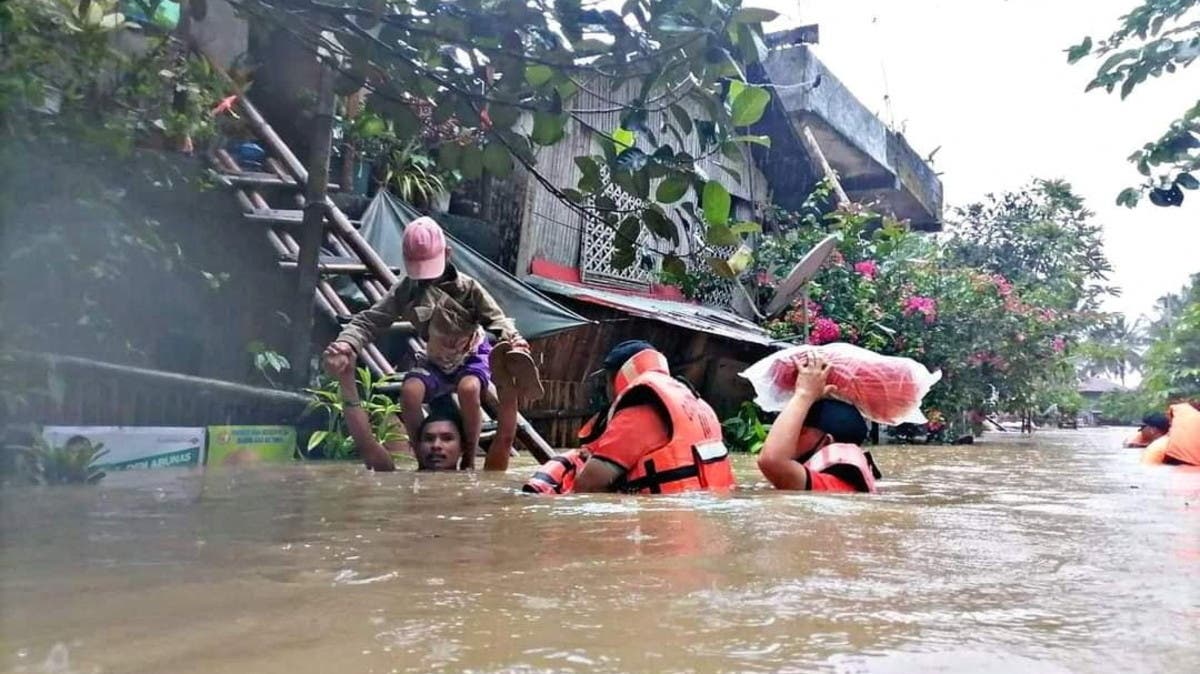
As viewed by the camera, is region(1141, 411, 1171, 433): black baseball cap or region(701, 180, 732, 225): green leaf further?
region(1141, 411, 1171, 433): black baseball cap

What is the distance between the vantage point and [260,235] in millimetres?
6199

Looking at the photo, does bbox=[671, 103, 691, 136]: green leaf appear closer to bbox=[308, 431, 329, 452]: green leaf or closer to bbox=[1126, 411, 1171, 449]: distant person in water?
bbox=[308, 431, 329, 452]: green leaf

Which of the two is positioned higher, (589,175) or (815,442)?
(589,175)

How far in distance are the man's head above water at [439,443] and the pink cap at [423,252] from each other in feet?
2.28

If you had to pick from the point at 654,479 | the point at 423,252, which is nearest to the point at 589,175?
the point at 654,479

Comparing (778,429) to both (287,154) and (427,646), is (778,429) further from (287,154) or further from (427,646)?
(287,154)

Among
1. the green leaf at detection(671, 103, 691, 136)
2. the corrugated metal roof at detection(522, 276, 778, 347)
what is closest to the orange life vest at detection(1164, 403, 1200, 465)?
the corrugated metal roof at detection(522, 276, 778, 347)

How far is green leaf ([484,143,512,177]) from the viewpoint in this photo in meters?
2.89

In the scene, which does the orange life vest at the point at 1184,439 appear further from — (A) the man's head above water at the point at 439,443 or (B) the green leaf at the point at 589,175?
(B) the green leaf at the point at 589,175

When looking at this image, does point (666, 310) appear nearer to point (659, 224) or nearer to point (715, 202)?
point (659, 224)

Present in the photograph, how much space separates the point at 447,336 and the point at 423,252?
1.50ft

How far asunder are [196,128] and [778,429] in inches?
144

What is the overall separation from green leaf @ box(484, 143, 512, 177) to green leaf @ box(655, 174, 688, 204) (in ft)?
1.75

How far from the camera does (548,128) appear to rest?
2729mm
